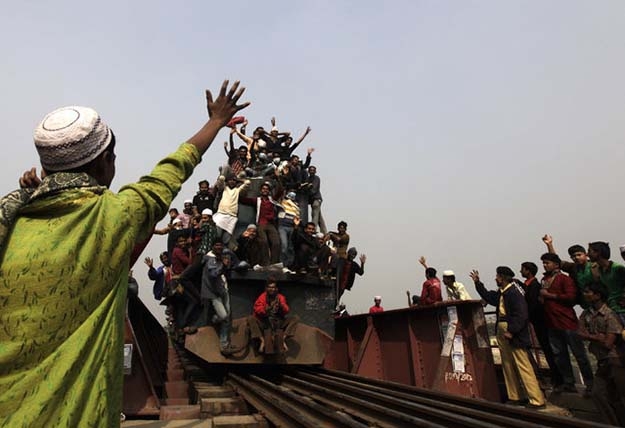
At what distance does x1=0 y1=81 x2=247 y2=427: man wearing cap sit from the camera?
38.8 inches

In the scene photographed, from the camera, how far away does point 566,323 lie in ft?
18.6

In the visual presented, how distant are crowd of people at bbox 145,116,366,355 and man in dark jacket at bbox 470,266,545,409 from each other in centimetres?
332

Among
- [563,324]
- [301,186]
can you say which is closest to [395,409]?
[563,324]

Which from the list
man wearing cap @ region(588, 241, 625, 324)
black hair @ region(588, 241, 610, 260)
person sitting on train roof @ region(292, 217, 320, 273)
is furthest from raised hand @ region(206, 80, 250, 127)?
person sitting on train roof @ region(292, 217, 320, 273)

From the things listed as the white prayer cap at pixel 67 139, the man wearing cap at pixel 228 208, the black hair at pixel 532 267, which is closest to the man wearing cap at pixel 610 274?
the black hair at pixel 532 267

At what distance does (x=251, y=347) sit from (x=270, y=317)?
0.59 meters

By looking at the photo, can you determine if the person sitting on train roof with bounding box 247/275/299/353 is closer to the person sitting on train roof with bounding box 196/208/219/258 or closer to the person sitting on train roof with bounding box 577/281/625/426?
the person sitting on train roof with bounding box 196/208/219/258

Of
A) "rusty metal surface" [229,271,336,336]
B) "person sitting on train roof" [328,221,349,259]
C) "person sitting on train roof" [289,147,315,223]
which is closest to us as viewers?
"rusty metal surface" [229,271,336,336]

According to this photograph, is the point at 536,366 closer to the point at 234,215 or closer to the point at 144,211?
the point at 234,215

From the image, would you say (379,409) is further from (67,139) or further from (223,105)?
(67,139)

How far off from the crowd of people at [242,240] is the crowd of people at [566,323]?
350 centimetres

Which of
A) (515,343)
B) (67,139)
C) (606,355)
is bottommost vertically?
(606,355)

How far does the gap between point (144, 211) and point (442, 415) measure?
3.57m

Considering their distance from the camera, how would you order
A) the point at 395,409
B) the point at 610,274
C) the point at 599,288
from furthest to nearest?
the point at 610,274
the point at 599,288
the point at 395,409
